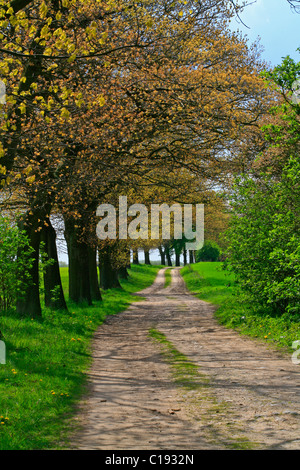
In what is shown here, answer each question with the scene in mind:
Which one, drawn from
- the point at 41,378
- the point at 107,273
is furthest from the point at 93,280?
the point at 41,378

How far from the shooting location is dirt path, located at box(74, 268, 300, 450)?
6230 mm

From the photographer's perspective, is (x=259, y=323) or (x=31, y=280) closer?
(x=259, y=323)

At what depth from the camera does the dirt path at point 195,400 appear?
623 cm

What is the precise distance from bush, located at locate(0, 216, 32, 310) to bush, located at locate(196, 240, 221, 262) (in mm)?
66526

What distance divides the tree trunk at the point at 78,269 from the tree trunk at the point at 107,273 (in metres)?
7.98

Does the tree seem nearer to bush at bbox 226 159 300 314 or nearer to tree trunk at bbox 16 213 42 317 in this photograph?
tree trunk at bbox 16 213 42 317

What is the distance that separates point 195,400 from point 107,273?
29.5 metres

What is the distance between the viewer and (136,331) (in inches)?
718

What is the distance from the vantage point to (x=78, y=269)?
2564cm

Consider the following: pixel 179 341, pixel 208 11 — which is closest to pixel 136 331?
pixel 179 341

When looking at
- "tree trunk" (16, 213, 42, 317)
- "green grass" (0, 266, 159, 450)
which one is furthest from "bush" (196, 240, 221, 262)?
"green grass" (0, 266, 159, 450)

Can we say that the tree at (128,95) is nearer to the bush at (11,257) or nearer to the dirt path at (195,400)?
the bush at (11,257)

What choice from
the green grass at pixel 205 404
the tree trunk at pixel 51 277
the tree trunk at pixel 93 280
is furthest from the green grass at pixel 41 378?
the tree trunk at pixel 93 280

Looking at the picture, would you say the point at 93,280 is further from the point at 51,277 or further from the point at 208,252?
the point at 208,252
